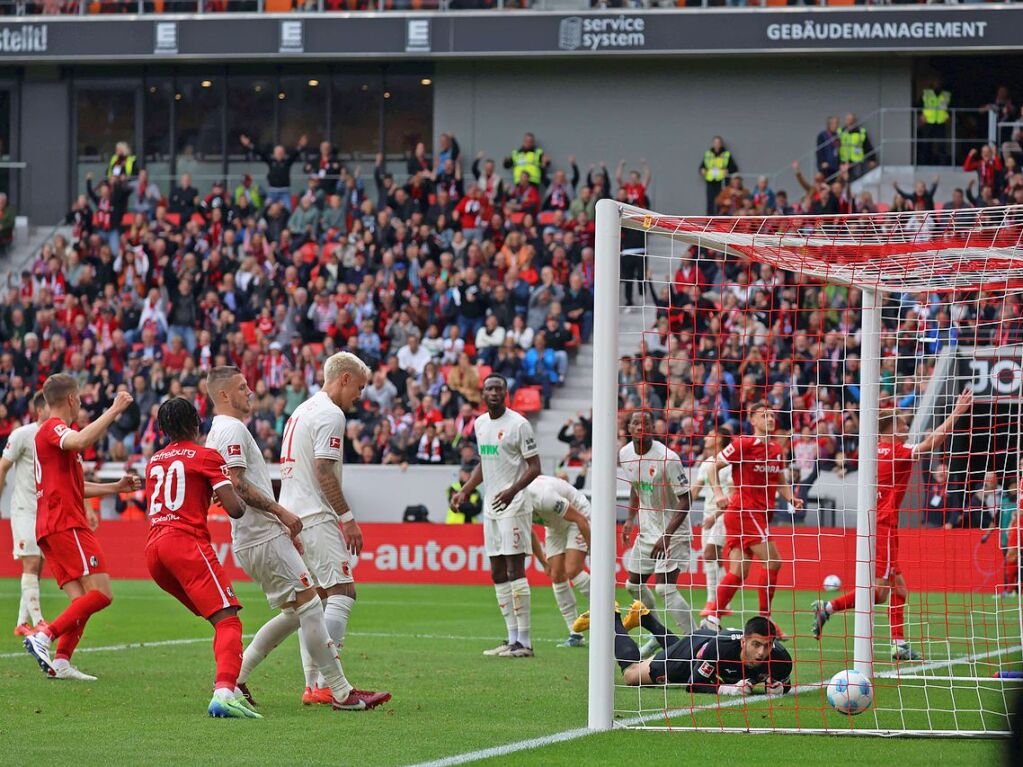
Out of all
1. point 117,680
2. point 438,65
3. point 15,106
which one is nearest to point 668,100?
point 438,65

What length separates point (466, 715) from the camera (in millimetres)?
8727

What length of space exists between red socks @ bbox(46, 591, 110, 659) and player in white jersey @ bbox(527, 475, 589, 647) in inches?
166

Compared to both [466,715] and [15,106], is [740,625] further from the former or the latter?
[15,106]

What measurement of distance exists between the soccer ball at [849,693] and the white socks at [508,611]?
4.41m

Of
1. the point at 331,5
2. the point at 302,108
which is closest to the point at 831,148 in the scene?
the point at 331,5

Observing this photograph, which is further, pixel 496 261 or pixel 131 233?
pixel 131 233

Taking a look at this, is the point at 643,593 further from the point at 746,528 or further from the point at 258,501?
the point at 258,501

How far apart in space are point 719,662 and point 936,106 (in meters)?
22.5

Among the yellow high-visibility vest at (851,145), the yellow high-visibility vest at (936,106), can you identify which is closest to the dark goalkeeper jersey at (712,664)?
the yellow high-visibility vest at (851,145)

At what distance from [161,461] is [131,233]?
22.7 meters

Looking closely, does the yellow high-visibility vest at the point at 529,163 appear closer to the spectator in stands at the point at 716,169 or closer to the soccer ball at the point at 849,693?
the spectator in stands at the point at 716,169

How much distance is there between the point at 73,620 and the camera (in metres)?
10.4

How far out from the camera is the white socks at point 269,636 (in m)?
8.99

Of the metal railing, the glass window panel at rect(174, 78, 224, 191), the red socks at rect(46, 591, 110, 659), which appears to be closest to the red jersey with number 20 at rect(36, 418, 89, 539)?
the red socks at rect(46, 591, 110, 659)
